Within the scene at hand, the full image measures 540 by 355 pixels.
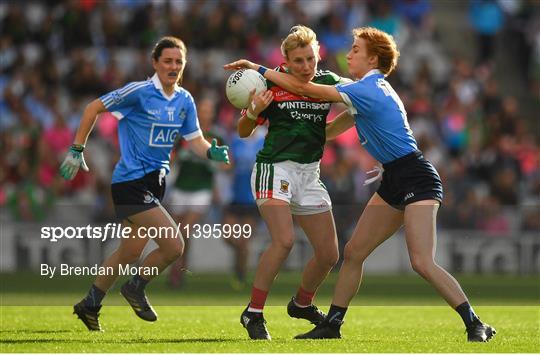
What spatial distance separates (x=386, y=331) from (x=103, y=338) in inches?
92.1

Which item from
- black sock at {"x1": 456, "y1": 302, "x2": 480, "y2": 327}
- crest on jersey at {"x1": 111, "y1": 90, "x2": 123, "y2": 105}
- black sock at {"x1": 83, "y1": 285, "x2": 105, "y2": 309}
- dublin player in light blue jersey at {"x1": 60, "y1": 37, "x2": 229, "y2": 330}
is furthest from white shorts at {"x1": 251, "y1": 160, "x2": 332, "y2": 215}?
black sock at {"x1": 83, "y1": 285, "x2": 105, "y2": 309}

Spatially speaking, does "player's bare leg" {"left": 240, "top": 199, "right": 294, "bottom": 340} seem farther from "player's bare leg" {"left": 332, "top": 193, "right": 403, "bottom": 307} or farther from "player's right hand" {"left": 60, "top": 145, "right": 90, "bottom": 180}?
"player's right hand" {"left": 60, "top": 145, "right": 90, "bottom": 180}

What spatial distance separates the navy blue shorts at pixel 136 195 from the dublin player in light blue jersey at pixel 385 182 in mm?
1436

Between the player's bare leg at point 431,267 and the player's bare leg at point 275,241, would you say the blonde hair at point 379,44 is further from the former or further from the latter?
the player's bare leg at point 275,241

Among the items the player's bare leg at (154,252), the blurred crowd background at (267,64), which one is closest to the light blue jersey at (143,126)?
the player's bare leg at (154,252)

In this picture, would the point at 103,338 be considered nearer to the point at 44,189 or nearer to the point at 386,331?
the point at 386,331

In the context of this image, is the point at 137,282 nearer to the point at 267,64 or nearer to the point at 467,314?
the point at 467,314

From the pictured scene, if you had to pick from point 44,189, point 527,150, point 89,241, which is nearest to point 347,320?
point 89,241

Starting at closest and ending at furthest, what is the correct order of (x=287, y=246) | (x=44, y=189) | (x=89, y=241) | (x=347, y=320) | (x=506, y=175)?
(x=287, y=246)
(x=347, y=320)
(x=89, y=241)
(x=44, y=189)
(x=506, y=175)

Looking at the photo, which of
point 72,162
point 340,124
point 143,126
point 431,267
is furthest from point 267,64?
point 431,267

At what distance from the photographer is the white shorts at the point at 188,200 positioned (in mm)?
15727

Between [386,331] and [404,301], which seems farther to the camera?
[404,301]

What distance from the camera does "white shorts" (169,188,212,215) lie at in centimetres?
1573

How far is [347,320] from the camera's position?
11664 mm
